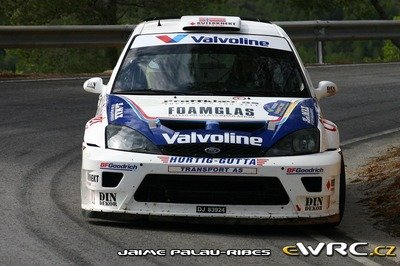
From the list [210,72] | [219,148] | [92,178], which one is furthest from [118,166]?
[210,72]

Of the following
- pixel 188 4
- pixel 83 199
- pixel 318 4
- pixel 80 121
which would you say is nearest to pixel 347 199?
pixel 83 199

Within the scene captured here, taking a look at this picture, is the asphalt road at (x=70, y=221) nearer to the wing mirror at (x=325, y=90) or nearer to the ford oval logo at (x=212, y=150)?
the ford oval logo at (x=212, y=150)

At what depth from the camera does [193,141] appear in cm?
896

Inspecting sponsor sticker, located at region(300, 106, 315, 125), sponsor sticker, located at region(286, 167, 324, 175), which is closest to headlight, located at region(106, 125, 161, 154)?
sponsor sticker, located at region(286, 167, 324, 175)

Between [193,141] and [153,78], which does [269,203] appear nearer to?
[193,141]

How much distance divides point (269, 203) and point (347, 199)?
6.93 feet

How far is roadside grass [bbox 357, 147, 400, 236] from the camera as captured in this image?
9789mm

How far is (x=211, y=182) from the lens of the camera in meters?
8.87

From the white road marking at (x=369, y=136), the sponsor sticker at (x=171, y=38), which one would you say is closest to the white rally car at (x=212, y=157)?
the sponsor sticker at (x=171, y=38)

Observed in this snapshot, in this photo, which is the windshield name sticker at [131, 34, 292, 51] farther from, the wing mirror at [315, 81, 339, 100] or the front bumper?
the front bumper

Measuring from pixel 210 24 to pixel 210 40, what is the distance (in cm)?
23

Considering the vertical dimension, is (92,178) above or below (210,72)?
below

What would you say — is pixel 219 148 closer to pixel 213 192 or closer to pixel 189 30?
pixel 213 192

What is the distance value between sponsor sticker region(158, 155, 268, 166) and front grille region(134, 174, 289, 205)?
0.14 meters
